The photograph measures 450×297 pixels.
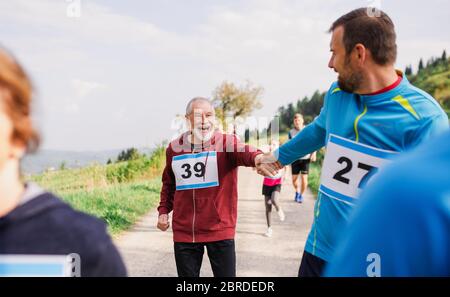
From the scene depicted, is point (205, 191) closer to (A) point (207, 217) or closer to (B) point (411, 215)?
(A) point (207, 217)

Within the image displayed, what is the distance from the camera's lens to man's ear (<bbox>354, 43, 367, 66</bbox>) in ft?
7.00

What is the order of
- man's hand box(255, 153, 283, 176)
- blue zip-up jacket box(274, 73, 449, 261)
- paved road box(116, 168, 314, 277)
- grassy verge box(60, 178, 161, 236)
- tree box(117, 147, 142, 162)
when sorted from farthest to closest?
tree box(117, 147, 142, 162), grassy verge box(60, 178, 161, 236), paved road box(116, 168, 314, 277), man's hand box(255, 153, 283, 176), blue zip-up jacket box(274, 73, 449, 261)

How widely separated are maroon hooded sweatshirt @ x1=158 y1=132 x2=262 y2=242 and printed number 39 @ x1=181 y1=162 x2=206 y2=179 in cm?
9

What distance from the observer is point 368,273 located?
24.9 inches

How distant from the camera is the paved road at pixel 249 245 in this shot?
185 inches

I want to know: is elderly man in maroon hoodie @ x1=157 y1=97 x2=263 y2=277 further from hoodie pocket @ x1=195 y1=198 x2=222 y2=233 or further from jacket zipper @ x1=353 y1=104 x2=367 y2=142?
jacket zipper @ x1=353 y1=104 x2=367 y2=142

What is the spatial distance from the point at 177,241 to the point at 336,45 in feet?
4.93

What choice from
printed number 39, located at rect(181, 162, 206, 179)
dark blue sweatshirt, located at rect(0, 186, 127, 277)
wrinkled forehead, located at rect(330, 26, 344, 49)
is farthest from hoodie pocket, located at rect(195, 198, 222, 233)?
dark blue sweatshirt, located at rect(0, 186, 127, 277)

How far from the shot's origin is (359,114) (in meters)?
2.13

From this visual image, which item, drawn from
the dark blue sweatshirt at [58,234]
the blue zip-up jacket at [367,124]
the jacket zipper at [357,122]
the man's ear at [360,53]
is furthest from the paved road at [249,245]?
the dark blue sweatshirt at [58,234]

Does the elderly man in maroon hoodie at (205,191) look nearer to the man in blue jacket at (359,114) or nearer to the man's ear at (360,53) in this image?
the man in blue jacket at (359,114)

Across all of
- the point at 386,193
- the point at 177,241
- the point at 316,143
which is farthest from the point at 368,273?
the point at 177,241

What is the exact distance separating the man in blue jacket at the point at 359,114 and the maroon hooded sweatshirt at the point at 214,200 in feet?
2.47
